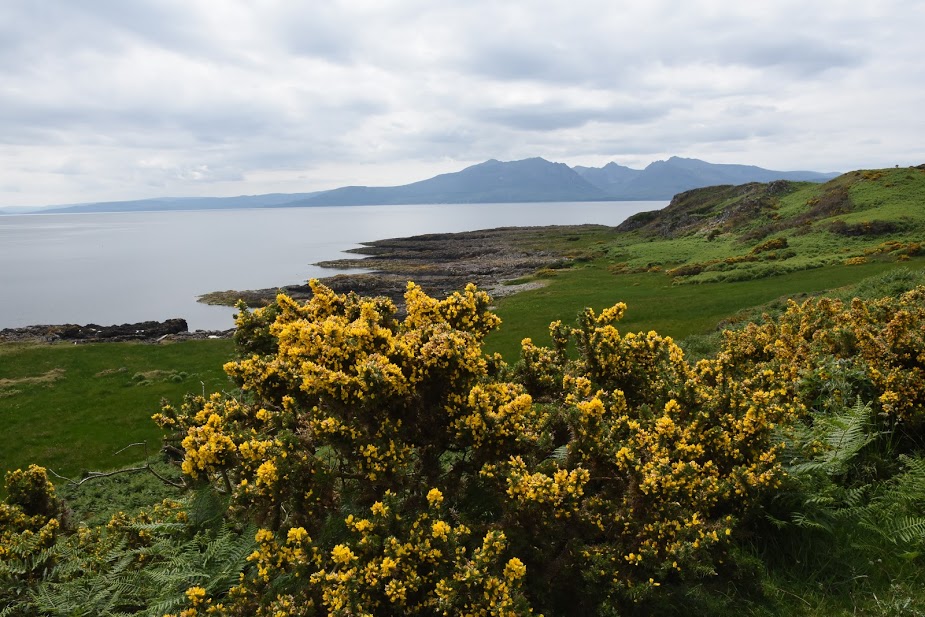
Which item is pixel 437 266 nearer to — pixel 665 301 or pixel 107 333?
pixel 107 333

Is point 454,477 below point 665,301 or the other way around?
the other way around

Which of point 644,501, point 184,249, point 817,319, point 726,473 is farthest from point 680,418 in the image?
point 184,249

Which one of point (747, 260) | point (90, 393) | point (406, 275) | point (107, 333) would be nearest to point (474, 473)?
point (90, 393)

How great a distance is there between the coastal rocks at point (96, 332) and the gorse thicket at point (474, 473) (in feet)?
156

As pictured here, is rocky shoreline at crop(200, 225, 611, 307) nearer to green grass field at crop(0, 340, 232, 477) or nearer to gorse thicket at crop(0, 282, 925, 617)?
green grass field at crop(0, 340, 232, 477)

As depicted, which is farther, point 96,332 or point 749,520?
point 96,332

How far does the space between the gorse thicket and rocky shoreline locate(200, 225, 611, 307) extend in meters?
35.5

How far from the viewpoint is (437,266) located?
9075cm

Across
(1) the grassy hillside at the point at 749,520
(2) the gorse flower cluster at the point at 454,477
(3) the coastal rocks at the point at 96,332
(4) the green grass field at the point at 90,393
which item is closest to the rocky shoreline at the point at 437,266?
(3) the coastal rocks at the point at 96,332

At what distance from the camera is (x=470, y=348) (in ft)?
19.5

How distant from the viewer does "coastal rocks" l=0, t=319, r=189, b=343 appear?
48.6 m

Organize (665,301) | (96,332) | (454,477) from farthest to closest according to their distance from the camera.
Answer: (96,332)
(665,301)
(454,477)

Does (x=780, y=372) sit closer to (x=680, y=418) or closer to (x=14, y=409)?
(x=680, y=418)

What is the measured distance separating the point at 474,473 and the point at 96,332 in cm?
5585
